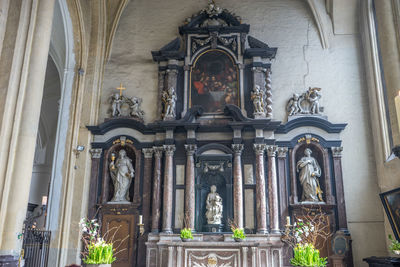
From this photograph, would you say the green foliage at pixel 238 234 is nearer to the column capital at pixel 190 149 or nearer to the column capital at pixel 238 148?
the column capital at pixel 238 148

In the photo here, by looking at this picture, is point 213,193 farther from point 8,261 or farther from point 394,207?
point 8,261

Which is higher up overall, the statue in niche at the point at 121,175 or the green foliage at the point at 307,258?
the statue in niche at the point at 121,175

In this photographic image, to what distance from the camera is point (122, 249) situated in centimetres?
1166

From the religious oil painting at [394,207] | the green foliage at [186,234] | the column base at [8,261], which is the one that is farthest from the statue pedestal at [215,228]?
the column base at [8,261]

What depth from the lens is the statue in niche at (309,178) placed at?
38.5 ft

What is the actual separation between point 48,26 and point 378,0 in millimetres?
7795

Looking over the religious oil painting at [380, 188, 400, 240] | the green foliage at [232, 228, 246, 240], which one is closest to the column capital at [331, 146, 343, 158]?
the religious oil painting at [380, 188, 400, 240]

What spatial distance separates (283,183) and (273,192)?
0.46 metres

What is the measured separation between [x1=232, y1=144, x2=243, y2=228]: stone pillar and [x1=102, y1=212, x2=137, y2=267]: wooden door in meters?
2.90

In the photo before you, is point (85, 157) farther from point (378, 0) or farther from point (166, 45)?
point (378, 0)

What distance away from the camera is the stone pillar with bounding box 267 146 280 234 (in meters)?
11.5

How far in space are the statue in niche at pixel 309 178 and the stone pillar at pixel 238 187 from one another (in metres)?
1.72

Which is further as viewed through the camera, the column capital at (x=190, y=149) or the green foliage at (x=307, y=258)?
the column capital at (x=190, y=149)

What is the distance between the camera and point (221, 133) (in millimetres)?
12484
